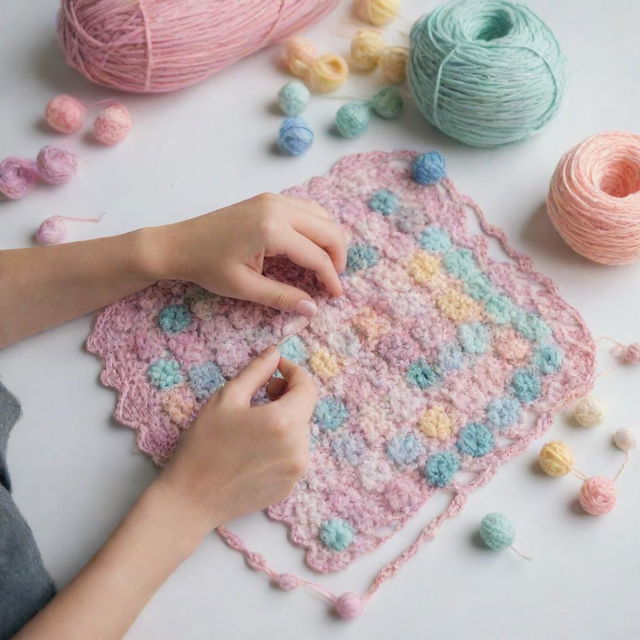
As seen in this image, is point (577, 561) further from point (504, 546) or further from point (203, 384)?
point (203, 384)

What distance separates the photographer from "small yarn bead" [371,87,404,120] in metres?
1.08

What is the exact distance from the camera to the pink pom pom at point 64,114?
3.55ft

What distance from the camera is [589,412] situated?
91cm

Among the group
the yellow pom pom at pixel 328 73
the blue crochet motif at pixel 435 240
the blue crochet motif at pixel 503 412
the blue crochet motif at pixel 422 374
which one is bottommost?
the blue crochet motif at pixel 503 412

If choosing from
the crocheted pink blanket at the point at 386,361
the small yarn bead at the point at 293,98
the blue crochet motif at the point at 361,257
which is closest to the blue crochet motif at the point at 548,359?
the crocheted pink blanket at the point at 386,361

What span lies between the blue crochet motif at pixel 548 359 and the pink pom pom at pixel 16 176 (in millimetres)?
691

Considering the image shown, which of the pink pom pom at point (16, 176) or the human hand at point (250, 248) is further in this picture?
the pink pom pom at point (16, 176)

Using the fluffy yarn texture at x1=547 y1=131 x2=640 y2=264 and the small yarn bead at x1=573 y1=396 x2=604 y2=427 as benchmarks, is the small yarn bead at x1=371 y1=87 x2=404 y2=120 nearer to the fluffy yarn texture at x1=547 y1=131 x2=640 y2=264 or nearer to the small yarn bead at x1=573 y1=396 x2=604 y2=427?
the fluffy yarn texture at x1=547 y1=131 x2=640 y2=264

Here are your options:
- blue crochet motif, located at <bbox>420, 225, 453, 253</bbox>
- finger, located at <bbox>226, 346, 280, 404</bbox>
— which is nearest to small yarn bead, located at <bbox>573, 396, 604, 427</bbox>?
blue crochet motif, located at <bbox>420, 225, 453, 253</bbox>

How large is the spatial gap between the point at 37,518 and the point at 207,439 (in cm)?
22

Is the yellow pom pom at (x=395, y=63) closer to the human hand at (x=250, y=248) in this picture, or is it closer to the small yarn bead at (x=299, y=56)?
the small yarn bead at (x=299, y=56)

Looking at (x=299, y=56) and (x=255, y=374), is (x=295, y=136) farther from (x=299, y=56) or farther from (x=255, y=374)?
(x=255, y=374)

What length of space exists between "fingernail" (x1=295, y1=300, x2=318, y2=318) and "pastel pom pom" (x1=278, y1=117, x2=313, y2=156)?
0.79 feet

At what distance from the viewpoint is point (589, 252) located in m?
0.96
